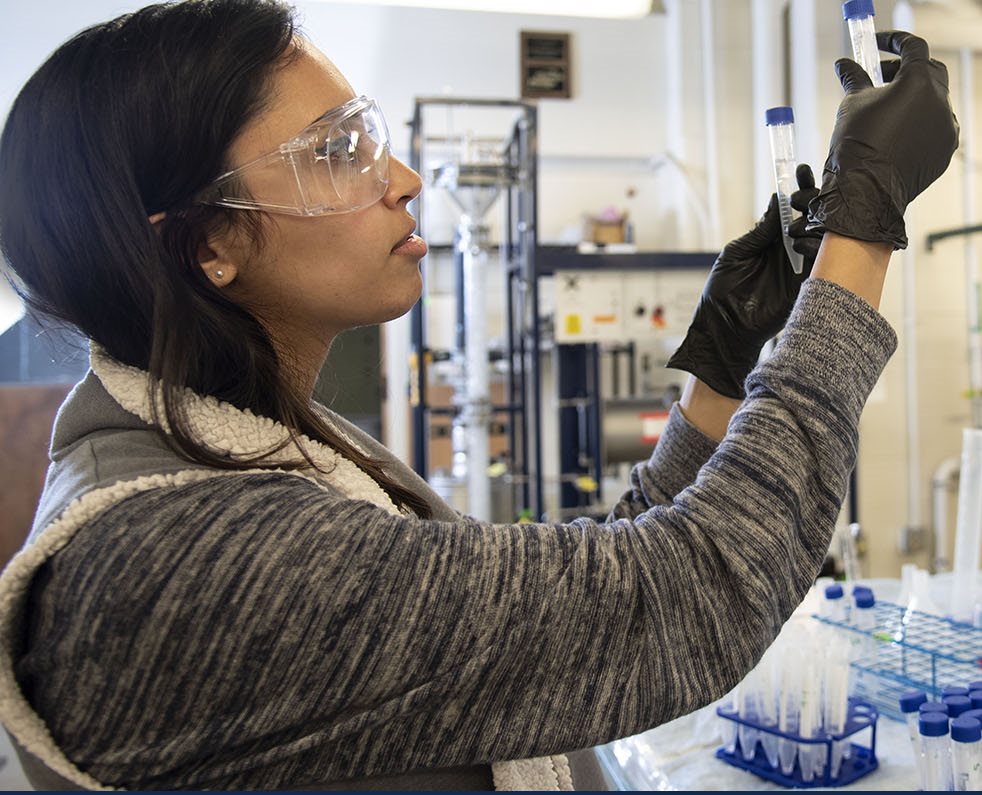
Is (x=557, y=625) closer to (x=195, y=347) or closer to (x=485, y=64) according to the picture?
(x=195, y=347)

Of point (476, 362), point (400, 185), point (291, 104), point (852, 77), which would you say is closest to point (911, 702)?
point (852, 77)

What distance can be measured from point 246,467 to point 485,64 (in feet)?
15.7

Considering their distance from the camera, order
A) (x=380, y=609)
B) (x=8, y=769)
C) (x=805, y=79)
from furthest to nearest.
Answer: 1. (x=805, y=79)
2. (x=8, y=769)
3. (x=380, y=609)

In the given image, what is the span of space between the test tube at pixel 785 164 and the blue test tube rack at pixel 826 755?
658 millimetres

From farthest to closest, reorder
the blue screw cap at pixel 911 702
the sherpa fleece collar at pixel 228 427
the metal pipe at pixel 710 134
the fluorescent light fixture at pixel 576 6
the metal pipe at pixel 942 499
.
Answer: the metal pipe at pixel 710 134
the metal pipe at pixel 942 499
the fluorescent light fixture at pixel 576 6
the blue screw cap at pixel 911 702
the sherpa fleece collar at pixel 228 427

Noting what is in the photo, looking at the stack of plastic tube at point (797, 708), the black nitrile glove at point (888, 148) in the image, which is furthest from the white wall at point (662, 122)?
the black nitrile glove at point (888, 148)

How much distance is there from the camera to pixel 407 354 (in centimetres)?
493

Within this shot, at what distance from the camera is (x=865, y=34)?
0.79 metres

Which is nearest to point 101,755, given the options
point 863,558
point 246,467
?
point 246,467

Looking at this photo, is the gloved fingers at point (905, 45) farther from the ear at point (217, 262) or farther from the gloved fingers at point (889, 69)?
the ear at point (217, 262)

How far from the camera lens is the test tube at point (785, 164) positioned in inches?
35.5

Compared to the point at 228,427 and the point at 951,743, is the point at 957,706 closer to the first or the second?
the point at 951,743

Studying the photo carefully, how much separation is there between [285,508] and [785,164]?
67 centimetres

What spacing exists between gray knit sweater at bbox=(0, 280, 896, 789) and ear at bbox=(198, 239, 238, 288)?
0.19m
